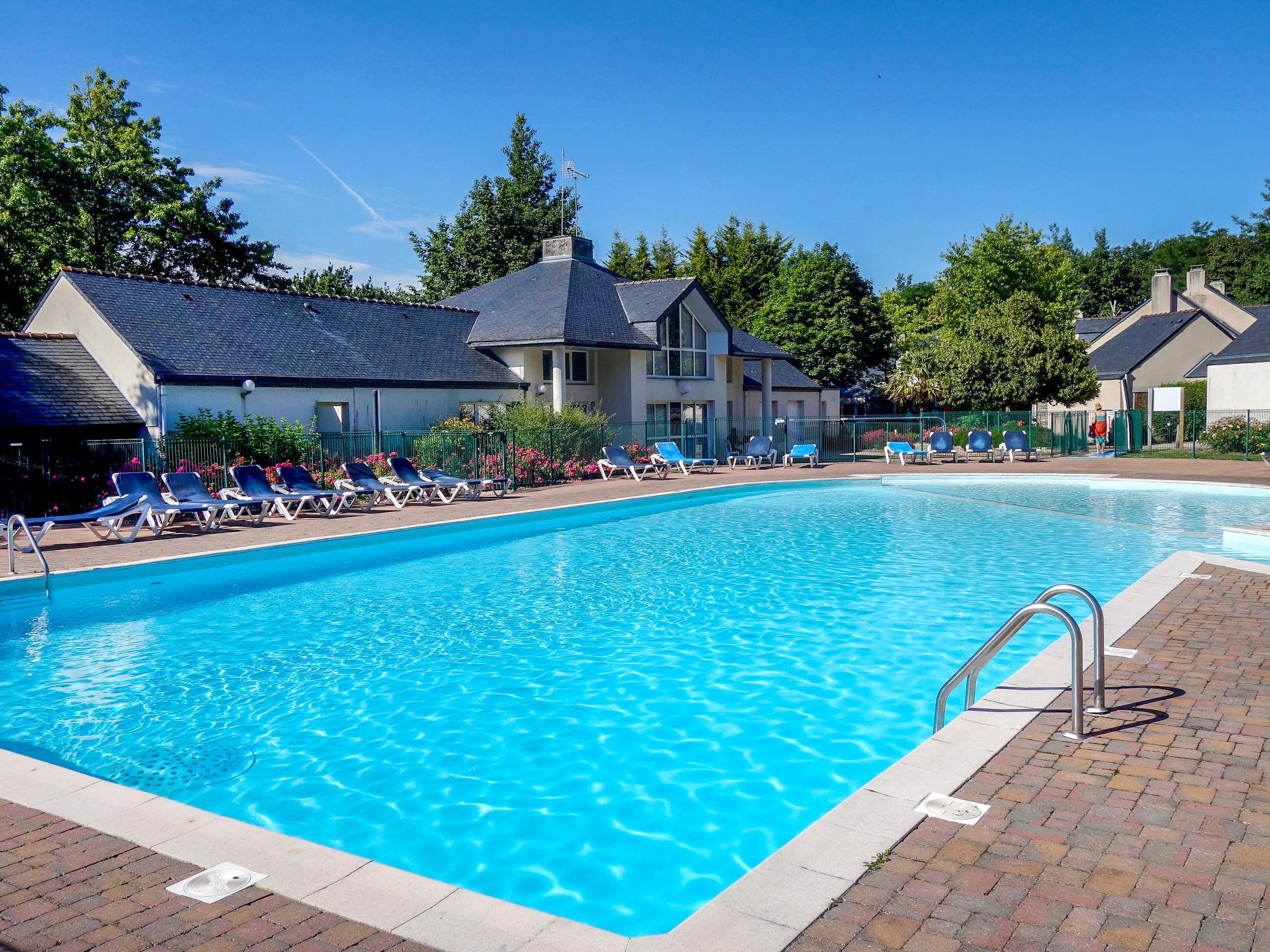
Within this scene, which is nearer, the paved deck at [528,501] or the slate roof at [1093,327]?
the paved deck at [528,501]

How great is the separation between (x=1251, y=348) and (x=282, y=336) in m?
34.4

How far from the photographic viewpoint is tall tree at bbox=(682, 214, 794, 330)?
56.4m

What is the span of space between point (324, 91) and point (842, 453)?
2360 cm

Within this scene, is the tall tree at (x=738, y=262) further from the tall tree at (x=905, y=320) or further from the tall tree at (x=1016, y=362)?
the tall tree at (x=1016, y=362)

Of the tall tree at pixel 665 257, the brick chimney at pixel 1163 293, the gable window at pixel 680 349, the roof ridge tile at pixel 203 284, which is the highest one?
the tall tree at pixel 665 257

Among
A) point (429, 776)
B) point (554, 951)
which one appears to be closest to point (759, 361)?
point (429, 776)

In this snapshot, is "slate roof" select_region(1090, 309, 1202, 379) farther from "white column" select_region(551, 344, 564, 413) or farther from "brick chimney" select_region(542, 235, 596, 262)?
"white column" select_region(551, 344, 564, 413)

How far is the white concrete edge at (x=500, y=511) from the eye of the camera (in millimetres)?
12211

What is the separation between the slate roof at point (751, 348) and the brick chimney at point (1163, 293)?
2445cm

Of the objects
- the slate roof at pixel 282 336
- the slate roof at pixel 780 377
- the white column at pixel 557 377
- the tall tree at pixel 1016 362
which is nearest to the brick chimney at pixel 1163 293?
the tall tree at pixel 1016 362

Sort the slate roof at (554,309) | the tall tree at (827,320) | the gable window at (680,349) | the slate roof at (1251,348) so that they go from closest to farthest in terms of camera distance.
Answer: the slate roof at (554,309)
the gable window at (680,349)
the slate roof at (1251,348)
the tall tree at (827,320)

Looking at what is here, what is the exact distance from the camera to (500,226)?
172 feet

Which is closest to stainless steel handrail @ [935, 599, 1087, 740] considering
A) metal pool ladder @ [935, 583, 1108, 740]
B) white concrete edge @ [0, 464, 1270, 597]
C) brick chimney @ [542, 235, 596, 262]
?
metal pool ladder @ [935, 583, 1108, 740]

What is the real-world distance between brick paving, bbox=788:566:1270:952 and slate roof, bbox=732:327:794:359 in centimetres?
3156
